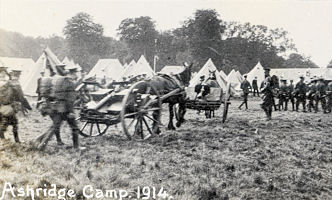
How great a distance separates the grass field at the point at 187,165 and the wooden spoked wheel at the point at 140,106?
0.40m

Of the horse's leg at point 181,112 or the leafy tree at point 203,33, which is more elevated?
the leafy tree at point 203,33

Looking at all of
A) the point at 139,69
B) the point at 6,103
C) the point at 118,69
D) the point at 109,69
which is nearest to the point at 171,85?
the point at 6,103

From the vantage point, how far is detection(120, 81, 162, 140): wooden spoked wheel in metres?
5.93

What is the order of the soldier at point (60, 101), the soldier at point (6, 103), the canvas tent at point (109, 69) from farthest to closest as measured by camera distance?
the canvas tent at point (109, 69) → the soldier at point (6, 103) → the soldier at point (60, 101)

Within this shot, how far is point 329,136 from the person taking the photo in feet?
26.7

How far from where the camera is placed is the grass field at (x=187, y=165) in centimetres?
395

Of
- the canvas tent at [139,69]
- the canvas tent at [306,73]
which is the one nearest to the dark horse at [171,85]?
the canvas tent at [139,69]

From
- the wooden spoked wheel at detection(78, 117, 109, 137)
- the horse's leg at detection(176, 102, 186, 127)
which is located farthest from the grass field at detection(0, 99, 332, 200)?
the horse's leg at detection(176, 102, 186, 127)

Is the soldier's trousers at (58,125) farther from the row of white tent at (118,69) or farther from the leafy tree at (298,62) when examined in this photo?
the leafy tree at (298,62)

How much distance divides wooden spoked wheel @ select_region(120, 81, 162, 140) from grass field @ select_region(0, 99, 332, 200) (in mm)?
404

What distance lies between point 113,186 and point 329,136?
21.8 ft

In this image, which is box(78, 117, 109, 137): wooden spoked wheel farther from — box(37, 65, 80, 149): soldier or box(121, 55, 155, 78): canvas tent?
box(121, 55, 155, 78): canvas tent

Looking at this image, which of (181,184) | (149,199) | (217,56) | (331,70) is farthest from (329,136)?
(217,56)

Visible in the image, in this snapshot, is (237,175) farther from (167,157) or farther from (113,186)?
(113,186)
